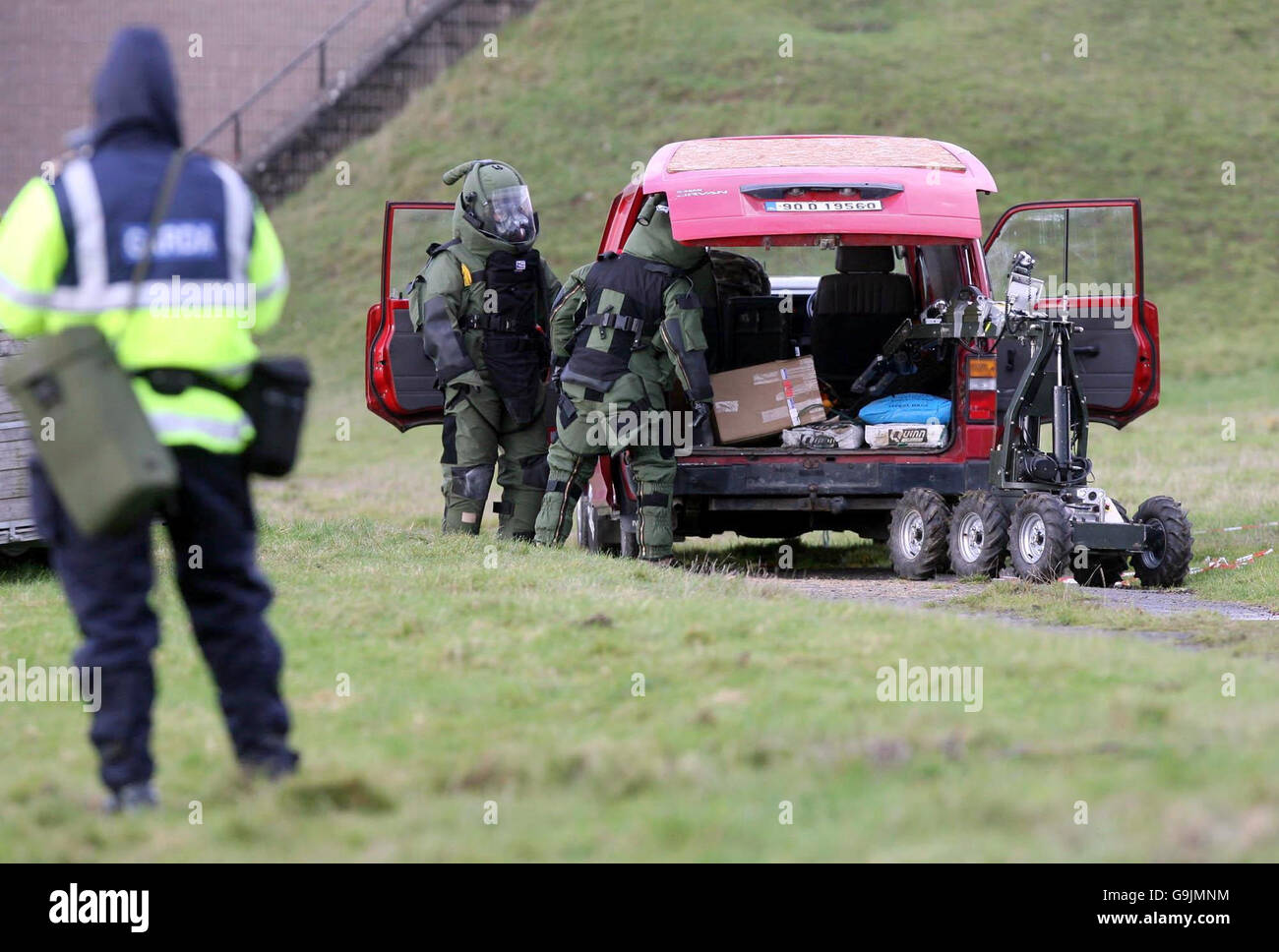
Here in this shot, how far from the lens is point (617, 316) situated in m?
10.3

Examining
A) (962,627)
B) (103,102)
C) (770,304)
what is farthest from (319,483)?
(103,102)

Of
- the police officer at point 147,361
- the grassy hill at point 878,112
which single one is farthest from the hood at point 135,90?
the grassy hill at point 878,112

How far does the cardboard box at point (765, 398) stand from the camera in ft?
36.2

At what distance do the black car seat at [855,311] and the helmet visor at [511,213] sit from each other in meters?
1.97

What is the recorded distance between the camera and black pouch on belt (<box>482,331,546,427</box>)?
438 inches

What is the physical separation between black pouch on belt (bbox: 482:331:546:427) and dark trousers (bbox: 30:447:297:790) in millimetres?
6129

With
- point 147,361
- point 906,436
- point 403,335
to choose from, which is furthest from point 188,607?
point 403,335

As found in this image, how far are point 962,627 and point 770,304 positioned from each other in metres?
4.75

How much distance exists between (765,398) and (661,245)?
129cm

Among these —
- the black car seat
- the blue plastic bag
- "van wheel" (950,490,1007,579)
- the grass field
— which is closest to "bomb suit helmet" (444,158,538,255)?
the grass field

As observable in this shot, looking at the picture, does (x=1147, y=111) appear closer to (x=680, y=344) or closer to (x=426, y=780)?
(x=680, y=344)

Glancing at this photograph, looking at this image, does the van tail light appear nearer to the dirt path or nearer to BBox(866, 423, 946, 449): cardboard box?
BBox(866, 423, 946, 449): cardboard box

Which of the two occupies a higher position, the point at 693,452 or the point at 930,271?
the point at 930,271
